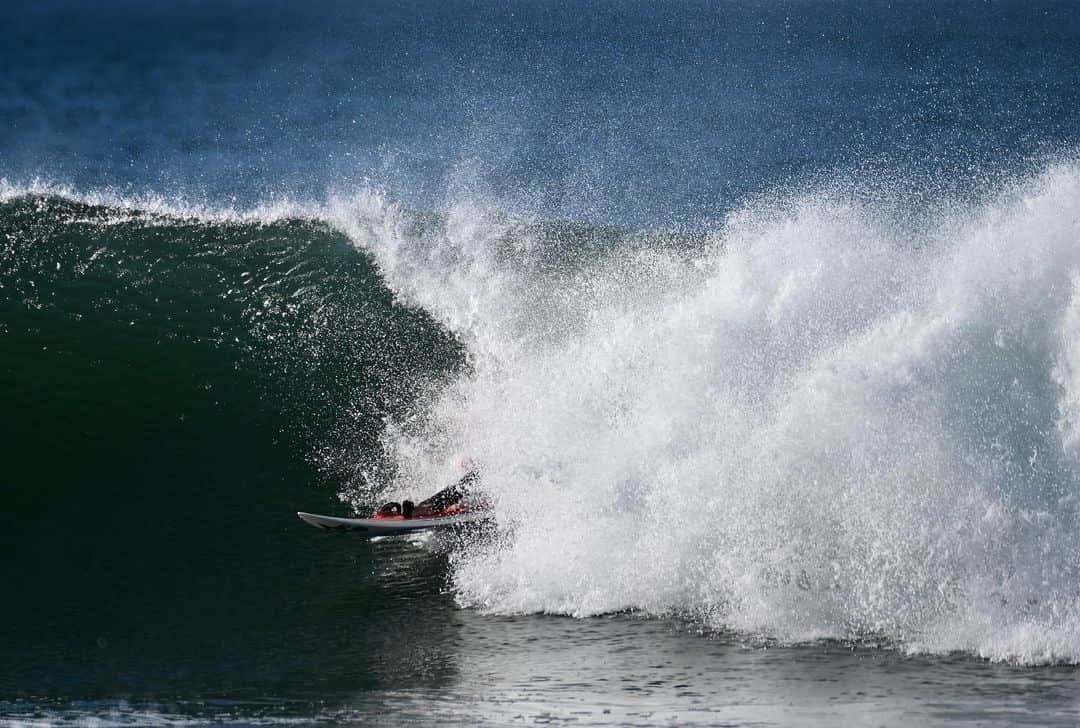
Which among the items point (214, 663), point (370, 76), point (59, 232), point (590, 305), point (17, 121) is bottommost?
point (214, 663)

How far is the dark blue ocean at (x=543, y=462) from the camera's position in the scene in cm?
998

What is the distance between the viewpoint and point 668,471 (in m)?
12.1

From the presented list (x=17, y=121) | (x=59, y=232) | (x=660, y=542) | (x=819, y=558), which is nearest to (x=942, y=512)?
(x=819, y=558)

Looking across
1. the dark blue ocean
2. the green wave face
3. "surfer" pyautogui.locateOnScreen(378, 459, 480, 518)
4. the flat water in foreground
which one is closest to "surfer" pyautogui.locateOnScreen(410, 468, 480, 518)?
"surfer" pyautogui.locateOnScreen(378, 459, 480, 518)

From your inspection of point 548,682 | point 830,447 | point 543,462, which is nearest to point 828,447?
point 830,447

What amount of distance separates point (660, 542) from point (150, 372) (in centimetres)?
776

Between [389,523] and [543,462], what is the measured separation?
1.69 metres

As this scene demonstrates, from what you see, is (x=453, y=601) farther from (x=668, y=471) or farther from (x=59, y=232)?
(x=59, y=232)

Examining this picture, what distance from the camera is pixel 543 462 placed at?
12.8m

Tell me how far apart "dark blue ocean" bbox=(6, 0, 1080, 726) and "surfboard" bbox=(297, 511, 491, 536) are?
178 millimetres

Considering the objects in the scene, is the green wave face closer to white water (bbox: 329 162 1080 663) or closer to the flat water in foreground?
the flat water in foreground

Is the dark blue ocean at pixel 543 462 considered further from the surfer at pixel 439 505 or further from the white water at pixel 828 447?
the surfer at pixel 439 505

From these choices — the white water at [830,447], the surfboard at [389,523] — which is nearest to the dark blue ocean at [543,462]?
the white water at [830,447]

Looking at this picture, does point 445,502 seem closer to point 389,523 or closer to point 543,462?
point 389,523
